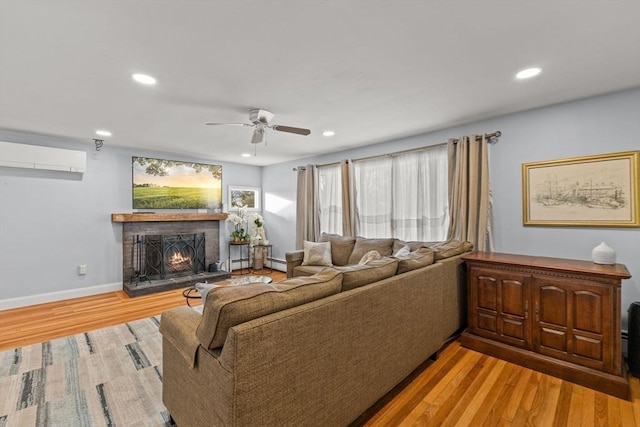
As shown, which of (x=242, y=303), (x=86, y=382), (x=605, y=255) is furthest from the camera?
(x=605, y=255)

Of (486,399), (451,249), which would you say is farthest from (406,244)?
(486,399)

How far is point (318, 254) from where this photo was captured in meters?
4.63

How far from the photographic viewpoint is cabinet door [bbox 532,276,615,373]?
2.14 meters

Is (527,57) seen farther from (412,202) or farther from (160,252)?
(160,252)

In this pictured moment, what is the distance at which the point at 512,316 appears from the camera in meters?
2.60

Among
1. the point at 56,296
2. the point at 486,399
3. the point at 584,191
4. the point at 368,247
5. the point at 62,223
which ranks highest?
the point at 584,191

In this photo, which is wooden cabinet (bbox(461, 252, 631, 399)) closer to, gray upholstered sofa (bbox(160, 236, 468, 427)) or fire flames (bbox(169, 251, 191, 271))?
gray upholstered sofa (bbox(160, 236, 468, 427))

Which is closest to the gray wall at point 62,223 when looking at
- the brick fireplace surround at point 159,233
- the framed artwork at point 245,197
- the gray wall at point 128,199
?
the gray wall at point 128,199

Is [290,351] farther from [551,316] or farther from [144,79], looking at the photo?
[144,79]

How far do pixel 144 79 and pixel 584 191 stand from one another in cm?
424

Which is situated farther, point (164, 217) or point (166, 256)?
point (166, 256)

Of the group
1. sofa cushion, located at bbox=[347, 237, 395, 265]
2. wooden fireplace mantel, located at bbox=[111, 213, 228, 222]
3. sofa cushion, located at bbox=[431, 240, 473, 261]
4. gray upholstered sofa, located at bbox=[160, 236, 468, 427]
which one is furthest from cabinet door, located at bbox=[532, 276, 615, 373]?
wooden fireplace mantel, located at bbox=[111, 213, 228, 222]

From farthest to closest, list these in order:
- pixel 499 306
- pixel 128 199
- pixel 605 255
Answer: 1. pixel 128 199
2. pixel 499 306
3. pixel 605 255

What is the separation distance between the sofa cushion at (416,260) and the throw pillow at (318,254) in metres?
2.08
